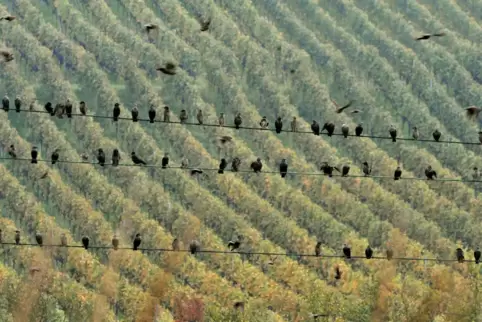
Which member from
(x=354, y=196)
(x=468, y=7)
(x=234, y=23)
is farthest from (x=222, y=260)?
(x=468, y=7)

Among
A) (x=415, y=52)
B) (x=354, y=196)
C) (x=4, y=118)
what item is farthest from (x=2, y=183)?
(x=415, y=52)

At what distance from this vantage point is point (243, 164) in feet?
379

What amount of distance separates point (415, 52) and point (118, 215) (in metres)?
70.3

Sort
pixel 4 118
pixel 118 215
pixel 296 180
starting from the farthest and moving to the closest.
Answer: pixel 4 118, pixel 296 180, pixel 118 215

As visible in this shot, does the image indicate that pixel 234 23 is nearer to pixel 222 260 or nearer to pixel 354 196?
pixel 354 196

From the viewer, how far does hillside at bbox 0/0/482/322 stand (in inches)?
3211

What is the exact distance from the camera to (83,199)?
99250mm

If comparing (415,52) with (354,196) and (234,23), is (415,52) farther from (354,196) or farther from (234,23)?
(354,196)

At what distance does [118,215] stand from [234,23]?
200 ft

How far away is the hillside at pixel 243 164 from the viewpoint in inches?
3211

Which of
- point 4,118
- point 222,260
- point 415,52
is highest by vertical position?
point 415,52

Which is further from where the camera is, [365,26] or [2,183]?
[365,26]

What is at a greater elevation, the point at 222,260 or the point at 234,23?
the point at 234,23

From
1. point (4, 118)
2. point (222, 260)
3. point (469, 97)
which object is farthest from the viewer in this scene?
point (469, 97)
